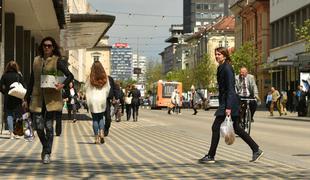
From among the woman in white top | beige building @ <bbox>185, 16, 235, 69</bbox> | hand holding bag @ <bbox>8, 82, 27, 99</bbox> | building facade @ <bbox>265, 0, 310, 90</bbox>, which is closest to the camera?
the woman in white top

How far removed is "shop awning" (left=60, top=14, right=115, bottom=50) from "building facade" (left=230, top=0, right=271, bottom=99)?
32.9 metres

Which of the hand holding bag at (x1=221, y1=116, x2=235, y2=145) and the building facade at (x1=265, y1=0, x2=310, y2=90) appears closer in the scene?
the hand holding bag at (x1=221, y1=116, x2=235, y2=145)

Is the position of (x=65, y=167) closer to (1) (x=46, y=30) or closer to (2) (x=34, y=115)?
(2) (x=34, y=115)

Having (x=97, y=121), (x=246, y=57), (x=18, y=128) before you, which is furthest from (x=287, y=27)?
(x=18, y=128)

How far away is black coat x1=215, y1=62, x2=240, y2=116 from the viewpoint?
37.5 ft

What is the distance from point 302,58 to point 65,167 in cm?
4433

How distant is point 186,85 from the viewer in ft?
408

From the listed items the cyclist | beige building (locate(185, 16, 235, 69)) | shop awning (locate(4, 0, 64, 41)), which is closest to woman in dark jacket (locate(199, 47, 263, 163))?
the cyclist

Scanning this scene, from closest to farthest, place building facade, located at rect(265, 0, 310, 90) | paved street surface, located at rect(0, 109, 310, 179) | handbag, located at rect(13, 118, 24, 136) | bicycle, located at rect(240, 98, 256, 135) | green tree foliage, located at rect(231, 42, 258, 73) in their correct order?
paved street surface, located at rect(0, 109, 310, 179)
handbag, located at rect(13, 118, 24, 136)
bicycle, located at rect(240, 98, 256, 135)
building facade, located at rect(265, 0, 310, 90)
green tree foliage, located at rect(231, 42, 258, 73)

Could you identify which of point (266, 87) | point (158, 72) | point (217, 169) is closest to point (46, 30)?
point (217, 169)

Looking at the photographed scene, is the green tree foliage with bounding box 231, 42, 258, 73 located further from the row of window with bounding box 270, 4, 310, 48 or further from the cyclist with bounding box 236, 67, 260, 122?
the cyclist with bounding box 236, 67, 260, 122

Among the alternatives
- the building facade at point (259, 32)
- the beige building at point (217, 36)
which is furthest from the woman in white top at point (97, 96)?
the beige building at point (217, 36)

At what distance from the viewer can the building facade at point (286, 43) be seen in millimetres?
61531

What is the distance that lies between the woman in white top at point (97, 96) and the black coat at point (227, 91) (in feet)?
16.4
